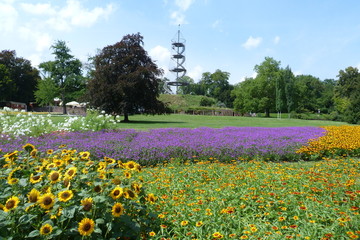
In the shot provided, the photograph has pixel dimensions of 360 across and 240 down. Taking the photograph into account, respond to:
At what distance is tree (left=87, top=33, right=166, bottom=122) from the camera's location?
24.0m

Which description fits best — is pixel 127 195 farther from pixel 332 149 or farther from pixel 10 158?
pixel 332 149

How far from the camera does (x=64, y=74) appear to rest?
45812 mm

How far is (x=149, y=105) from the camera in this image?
25.0 meters

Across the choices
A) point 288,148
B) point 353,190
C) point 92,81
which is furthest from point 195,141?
point 92,81

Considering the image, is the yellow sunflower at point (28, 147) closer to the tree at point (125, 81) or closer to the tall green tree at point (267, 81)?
the tree at point (125, 81)

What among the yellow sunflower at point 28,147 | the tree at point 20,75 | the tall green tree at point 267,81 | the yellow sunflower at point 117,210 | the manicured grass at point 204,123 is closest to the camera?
the yellow sunflower at point 117,210

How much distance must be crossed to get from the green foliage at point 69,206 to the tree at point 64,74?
43.8 metres

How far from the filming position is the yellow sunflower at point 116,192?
246 centimetres

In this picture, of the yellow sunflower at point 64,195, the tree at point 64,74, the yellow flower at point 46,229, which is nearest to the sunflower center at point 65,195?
the yellow sunflower at point 64,195

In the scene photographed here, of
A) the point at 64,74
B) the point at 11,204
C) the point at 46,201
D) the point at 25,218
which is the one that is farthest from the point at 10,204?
the point at 64,74

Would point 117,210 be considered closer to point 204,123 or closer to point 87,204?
point 87,204

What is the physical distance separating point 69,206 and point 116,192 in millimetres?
391

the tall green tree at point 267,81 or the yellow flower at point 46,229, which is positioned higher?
the tall green tree at point 267,81

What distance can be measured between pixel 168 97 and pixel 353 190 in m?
62.6
